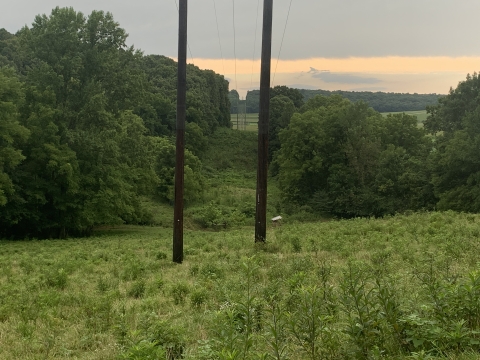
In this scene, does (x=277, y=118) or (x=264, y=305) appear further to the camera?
(x=277, y=118)

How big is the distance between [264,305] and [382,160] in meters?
37.4

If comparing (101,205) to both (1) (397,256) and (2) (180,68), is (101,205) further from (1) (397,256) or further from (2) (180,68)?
(1) (397,256)

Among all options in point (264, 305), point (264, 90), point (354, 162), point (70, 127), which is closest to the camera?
point (264, 305)

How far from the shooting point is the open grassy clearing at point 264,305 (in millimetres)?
3869

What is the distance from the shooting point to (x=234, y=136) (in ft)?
309

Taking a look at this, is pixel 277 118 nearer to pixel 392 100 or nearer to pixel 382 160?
pixel 392 100

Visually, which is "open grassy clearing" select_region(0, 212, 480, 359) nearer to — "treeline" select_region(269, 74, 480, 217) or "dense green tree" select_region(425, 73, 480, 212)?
"dense green tree" select_region(425, 73, 480, 212)

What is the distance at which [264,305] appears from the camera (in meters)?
5.57

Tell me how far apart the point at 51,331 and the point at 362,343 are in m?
4.34

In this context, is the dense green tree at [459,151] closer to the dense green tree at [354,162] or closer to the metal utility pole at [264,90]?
the dense green tree at [354,162]

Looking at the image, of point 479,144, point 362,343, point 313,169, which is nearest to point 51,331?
point 362,343

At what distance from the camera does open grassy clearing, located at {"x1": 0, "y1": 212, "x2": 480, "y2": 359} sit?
3869 millimetres

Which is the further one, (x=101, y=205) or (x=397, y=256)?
(x=101, y=205)

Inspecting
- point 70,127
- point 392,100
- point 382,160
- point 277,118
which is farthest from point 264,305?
point 392,100
